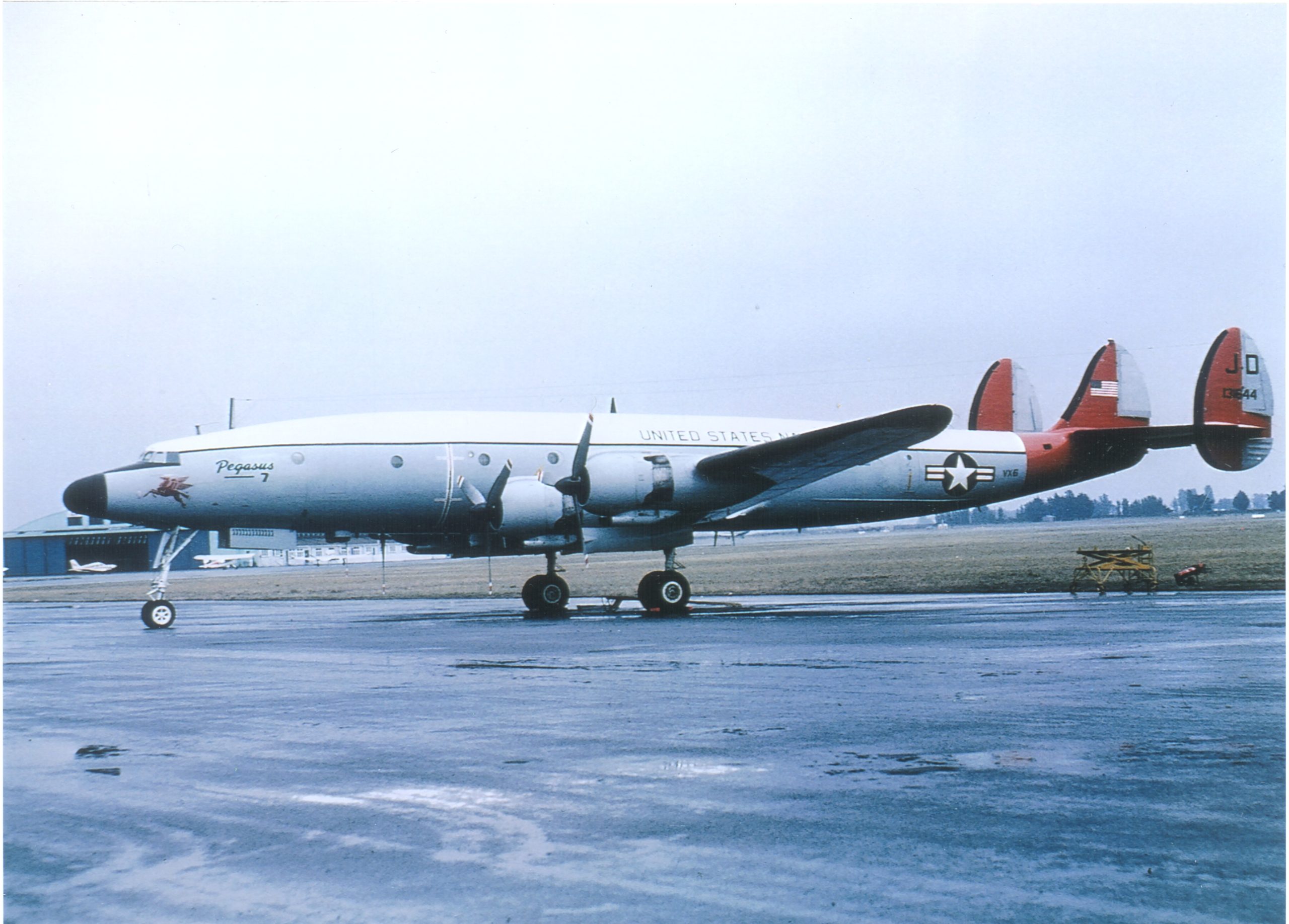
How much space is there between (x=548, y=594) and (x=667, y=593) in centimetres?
274

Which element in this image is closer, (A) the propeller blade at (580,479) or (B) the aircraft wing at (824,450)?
(B) the aircraft wing at (824,450)

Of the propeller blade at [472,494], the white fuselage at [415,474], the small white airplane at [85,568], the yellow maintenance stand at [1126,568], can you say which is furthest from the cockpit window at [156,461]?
the small white airplane at [85,568]

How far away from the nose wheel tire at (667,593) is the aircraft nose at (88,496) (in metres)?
10.2

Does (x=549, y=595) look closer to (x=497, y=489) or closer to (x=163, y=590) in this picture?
(x=497, y=489)

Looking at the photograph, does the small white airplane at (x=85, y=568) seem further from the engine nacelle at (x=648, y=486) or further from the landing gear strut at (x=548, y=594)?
the engine nacelle at (x=648, y=486)

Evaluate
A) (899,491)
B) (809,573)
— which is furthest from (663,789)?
(809,573)

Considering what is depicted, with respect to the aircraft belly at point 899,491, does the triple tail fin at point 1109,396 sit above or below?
above

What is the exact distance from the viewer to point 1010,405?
94.2ft

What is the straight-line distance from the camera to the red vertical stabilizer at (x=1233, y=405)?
24.8 meters

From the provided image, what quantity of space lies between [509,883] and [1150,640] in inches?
446

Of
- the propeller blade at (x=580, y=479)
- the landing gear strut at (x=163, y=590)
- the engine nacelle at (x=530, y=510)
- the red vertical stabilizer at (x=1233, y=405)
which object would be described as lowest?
the landing gear strut at (x=163, y=590)

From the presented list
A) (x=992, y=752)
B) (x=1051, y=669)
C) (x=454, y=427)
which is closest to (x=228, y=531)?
(x=454, y=427)

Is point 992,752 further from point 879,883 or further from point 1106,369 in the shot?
point 1106,369

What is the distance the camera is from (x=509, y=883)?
4.50 m
